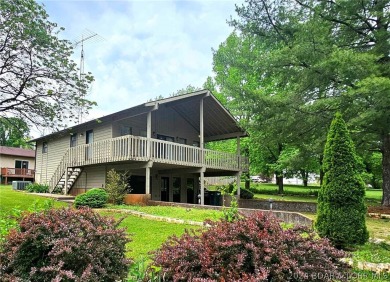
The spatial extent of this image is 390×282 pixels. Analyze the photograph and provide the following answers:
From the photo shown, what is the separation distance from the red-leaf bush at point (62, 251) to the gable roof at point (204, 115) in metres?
11.8

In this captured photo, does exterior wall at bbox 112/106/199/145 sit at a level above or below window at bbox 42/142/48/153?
above

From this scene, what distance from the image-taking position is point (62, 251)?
328cm

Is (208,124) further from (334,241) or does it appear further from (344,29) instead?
(334,241)

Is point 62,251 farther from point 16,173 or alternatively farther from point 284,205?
point 16,173

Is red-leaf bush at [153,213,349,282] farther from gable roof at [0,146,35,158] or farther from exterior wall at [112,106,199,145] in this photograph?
→ gable roof at [0,146,35,158]

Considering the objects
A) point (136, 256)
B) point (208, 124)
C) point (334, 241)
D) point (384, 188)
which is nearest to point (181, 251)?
point (136, 256)

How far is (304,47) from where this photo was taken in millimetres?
Answer: 12672

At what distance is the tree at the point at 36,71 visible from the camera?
38.4ft

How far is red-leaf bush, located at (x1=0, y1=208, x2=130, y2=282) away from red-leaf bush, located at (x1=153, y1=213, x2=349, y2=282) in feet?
1.90

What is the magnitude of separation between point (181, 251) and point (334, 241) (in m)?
4.32

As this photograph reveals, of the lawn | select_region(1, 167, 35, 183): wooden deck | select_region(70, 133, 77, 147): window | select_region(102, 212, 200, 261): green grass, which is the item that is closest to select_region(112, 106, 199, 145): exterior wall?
select_region(70, 133, 77, 147): window

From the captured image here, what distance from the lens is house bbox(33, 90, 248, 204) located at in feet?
50.8

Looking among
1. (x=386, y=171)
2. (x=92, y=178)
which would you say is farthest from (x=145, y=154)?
(x=386, y=171)

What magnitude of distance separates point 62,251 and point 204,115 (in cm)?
1784
